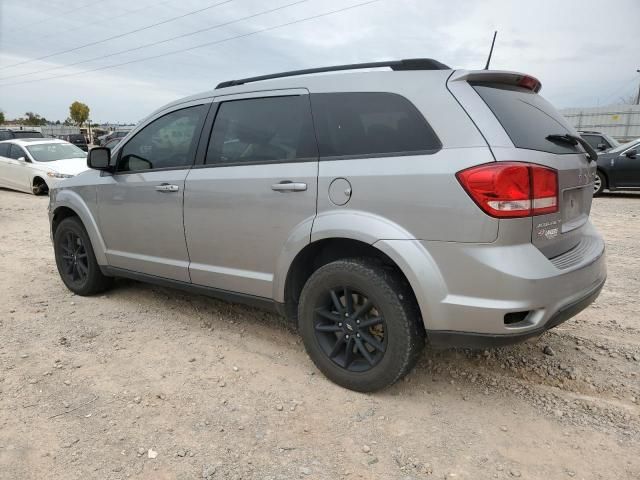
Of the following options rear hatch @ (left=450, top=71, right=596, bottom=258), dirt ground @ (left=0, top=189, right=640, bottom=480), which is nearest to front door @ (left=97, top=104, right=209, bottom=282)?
dirt ground @ (left=0, top=189, right=640, bottom=480)

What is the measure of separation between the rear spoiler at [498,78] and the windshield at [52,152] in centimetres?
1301

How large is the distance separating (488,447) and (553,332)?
5.26 ft

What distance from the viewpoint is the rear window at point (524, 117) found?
2.58 metres

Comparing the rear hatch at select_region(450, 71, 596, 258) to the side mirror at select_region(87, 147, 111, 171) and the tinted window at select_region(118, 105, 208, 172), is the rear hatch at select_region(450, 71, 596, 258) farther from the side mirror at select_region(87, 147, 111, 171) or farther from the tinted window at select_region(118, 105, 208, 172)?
the side mirror at select_region(87, 147, 111, 171)

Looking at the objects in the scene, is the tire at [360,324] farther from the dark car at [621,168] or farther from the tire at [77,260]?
the dark car at [621,168]

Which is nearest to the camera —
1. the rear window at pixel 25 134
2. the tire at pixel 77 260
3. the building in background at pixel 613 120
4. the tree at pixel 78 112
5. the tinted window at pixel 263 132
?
the tinted window at pixel 263 132

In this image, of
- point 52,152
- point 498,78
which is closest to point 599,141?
point 498,78

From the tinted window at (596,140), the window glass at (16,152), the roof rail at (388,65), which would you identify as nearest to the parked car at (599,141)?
the tinted window at (596,140)

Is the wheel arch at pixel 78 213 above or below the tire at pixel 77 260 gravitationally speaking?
above

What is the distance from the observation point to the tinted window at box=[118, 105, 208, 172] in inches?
148

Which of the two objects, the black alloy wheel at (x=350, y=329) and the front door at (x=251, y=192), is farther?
the front door at (x=251, y=192)

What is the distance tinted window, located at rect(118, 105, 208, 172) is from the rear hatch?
2.00m

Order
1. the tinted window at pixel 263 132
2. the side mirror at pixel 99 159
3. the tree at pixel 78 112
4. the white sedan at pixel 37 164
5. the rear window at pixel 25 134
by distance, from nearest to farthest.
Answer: the tinted window at pixel 263 132 → the side mirror at pixel 99 159 → the white sedan at pixel 37 164 → the rear window at pixel 25 134 → the tree at pixel 78 112

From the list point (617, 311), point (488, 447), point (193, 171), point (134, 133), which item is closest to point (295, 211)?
point (193, 171)
